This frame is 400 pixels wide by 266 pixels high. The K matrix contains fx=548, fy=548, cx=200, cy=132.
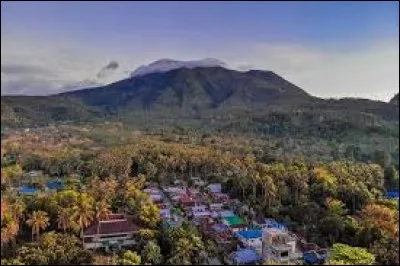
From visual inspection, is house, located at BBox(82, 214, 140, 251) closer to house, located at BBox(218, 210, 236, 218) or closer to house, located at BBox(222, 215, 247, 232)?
house, located at BBox(222, 215, 247, 232)

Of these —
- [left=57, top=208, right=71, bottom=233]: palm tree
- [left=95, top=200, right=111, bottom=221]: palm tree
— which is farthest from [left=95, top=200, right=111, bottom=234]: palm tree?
[left=57, top=208, right=71, bottom=233]: palm tree

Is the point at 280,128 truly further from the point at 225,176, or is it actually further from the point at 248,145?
the point at 225,176

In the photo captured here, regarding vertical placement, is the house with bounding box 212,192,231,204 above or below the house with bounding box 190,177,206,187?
below

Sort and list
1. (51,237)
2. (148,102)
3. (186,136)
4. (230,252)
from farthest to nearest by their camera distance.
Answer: (148,102)
(186,136)
(230,252)
(51,237)

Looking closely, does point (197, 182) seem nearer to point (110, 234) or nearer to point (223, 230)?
point (223, 230)

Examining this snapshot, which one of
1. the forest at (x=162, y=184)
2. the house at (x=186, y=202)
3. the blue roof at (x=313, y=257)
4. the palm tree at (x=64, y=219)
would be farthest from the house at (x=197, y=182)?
the blue roof at (x=313, y=257)

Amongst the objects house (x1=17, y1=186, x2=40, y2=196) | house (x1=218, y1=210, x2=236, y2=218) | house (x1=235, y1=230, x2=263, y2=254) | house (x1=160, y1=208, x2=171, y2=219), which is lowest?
house (x1=235, y1=230, x2=263, y2=254)

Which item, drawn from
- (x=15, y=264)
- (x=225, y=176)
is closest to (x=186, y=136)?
(x=225, y=176)
